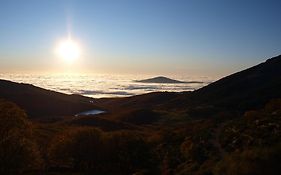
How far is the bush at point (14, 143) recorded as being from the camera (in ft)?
164

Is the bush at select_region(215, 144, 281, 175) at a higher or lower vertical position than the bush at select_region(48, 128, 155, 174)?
higher

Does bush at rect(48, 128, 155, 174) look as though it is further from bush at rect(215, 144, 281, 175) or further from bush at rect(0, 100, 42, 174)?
bush at rect(215, 144, 281, 175)

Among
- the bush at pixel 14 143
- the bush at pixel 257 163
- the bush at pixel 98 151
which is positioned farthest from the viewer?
the bush at pixel 98 151

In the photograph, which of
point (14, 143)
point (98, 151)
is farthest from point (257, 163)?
point (98, 151)

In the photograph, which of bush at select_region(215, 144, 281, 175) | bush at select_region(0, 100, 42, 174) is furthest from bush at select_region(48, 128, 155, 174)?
bush at select_region(215, 144, 281, 175)

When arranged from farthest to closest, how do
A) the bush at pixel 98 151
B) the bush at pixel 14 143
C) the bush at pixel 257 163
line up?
the bush at pixel 98 151, the bush at pixel 14 143, the bush at pixel 257 163

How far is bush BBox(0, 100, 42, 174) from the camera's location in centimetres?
4997

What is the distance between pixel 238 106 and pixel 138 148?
→ 12285cm

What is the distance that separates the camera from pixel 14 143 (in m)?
50.0

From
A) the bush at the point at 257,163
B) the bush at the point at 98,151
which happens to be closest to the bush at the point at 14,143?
the bush at the point at 98,151

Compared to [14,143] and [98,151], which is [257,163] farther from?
[98,151]

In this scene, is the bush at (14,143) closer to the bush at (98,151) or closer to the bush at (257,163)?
the bush at (98,151)

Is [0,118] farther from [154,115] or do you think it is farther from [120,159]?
[154,115]

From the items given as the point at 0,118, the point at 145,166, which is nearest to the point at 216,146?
the point at 145,166
